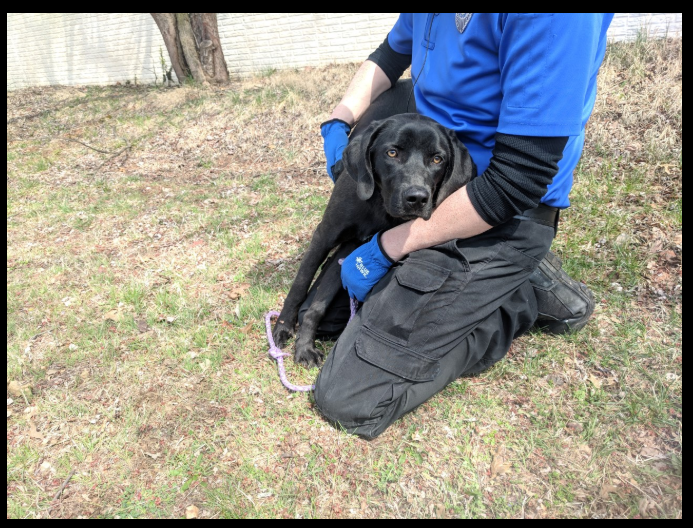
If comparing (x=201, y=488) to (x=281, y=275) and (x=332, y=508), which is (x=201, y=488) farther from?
(x=281, y=275)

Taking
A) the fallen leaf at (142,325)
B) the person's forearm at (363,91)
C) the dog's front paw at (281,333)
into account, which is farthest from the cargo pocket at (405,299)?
the fallen leaf at (142,325)

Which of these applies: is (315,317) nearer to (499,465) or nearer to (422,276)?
(422,276)

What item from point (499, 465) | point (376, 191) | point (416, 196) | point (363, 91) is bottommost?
point (499, 465)

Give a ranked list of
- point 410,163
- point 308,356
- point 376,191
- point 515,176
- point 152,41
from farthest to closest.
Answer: point 152,41, point 308,356, point 376,191, point 410,163, point 515,176

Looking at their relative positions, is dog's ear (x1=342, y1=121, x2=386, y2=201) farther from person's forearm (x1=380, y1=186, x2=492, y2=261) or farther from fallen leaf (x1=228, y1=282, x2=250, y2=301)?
fallen leaf (x1=228, y1=282, x2=250, y2=301)

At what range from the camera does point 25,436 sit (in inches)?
96.6

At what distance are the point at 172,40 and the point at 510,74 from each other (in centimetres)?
889

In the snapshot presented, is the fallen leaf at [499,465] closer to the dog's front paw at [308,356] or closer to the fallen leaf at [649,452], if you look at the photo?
the fallen leaf at [649,452]

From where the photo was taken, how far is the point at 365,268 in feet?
8.20

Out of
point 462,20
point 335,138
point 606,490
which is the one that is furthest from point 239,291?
point 606,490

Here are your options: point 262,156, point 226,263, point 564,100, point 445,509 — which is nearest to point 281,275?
point 226,263

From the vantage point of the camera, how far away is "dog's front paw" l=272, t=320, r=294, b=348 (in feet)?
9.73

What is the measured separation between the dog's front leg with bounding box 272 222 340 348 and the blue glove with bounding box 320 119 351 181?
1.57 ft

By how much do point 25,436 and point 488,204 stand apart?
→ 2548 millimetres
